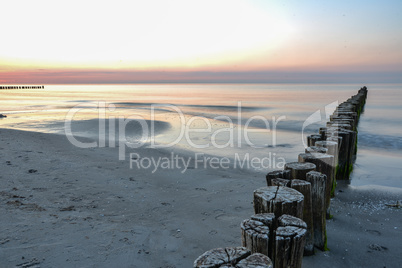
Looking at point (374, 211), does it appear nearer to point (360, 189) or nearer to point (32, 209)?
point (360, 189)

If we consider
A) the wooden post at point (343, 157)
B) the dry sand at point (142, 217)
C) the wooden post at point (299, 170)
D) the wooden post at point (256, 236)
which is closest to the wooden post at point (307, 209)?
the dry sand at point (142, 217)

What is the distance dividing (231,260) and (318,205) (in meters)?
1.94

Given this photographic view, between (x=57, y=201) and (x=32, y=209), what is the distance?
39 cm

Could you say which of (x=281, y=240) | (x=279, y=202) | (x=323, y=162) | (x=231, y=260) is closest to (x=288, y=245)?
(x=281, y=240)

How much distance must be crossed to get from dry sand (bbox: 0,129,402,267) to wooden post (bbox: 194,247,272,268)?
5.07 feet

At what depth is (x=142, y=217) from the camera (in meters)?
3.94

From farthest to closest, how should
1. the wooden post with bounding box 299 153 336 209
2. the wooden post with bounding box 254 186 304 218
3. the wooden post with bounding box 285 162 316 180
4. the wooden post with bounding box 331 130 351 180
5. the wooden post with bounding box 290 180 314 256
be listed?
the wooden post with bounding box 331 130 351 180
the wooden post with bounding box 299 153 336 209
the wooden post with bounding box 285 162 316 180
the wooden post with bounding box 290 180 314 256
the wooden post with bounding box 254 186 304 218

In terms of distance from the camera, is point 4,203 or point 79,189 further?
point 79,189

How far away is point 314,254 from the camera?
2.95 m

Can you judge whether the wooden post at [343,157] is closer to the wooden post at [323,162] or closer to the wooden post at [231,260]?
the wooden post at [323,162]

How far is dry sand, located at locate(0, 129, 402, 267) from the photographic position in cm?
298

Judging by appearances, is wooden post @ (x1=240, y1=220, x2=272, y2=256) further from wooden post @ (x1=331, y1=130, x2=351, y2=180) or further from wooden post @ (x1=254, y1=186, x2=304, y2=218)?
wooden post @ (x1=331, y1=130, x2=351, y2=180)

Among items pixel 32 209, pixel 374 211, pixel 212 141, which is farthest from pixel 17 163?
pixel 374 211

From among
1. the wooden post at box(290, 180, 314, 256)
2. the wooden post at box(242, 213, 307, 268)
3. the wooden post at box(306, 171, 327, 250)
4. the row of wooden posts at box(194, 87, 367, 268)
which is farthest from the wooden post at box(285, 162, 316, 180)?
the wooden post at box(242, 213, 307, 268)
